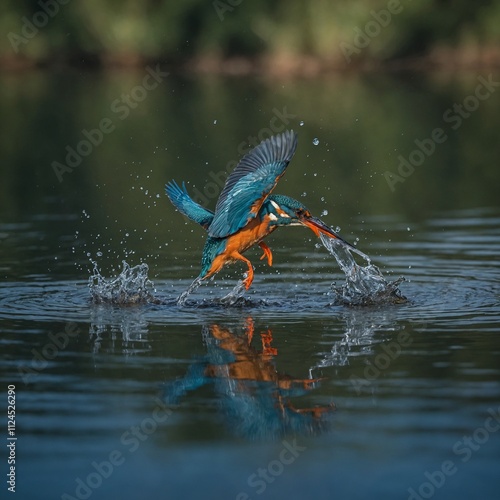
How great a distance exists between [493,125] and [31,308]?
13.5 metres

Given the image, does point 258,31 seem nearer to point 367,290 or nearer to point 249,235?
point 367,290

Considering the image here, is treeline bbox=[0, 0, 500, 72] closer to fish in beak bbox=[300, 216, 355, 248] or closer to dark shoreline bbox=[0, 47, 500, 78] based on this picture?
dark shoreline bbox=[0, 47, 500, 78]

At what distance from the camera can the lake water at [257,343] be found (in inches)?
199

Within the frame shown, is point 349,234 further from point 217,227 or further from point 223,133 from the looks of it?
point 223,133

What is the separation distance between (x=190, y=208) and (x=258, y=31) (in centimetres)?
2090

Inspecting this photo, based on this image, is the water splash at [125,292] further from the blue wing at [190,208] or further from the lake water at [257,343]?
the blue wing at [190,208]

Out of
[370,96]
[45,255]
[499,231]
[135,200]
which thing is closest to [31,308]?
[45,255]

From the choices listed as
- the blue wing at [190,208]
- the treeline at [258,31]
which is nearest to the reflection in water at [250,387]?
the blue wing at [190,208]

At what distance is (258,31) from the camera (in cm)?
2892

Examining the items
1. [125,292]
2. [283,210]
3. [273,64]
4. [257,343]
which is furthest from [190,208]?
[273,64]

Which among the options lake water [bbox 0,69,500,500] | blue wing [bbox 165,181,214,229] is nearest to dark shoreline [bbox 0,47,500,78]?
lake water [bbox 0,69,500,500]

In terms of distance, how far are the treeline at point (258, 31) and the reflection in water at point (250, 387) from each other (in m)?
21.3

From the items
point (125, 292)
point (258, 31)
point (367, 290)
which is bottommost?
point (367, 290)

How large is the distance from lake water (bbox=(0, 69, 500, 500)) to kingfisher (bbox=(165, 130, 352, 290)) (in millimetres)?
388
